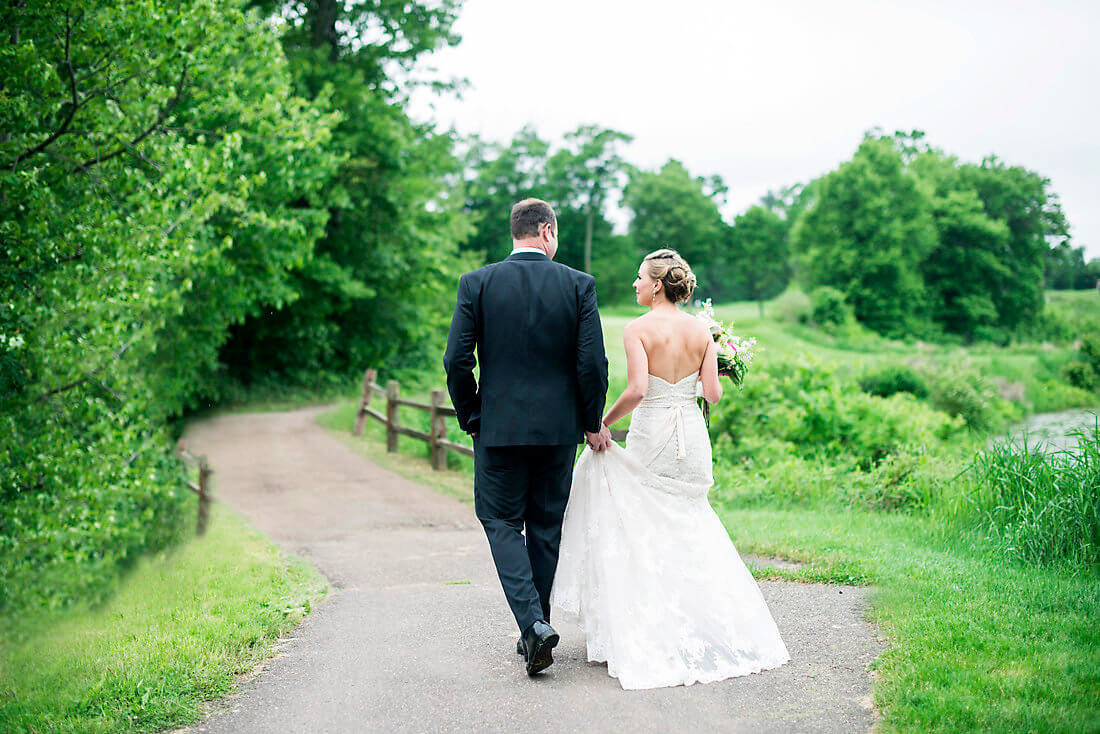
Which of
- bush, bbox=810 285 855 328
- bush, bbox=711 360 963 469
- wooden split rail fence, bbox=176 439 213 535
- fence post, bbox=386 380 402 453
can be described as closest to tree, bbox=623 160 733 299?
bush, bbox=810 285 855 328

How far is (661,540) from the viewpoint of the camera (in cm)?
419

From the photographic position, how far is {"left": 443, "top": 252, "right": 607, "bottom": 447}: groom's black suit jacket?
13.2 feet

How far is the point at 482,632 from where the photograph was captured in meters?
4.81

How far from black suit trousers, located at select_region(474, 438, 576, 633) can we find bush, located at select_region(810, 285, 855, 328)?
4003 centimetres

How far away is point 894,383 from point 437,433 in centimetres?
1347

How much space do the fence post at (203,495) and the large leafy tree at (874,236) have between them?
144 ft

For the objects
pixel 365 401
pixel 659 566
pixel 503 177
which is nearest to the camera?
pixel 659 566

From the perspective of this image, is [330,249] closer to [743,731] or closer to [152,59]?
[152,59]

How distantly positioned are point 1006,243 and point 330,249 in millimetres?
41849

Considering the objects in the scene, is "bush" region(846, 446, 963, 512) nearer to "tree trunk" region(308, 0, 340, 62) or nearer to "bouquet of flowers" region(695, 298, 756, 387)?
"bouquet of flowers" region(695, 298, 756, 387)

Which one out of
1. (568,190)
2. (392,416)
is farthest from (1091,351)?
(392,416)

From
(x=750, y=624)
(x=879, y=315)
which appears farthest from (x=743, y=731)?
(x=879, y=315)

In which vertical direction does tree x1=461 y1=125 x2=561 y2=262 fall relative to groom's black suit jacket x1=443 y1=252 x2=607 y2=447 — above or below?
above

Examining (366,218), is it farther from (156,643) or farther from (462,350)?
(462,350)
